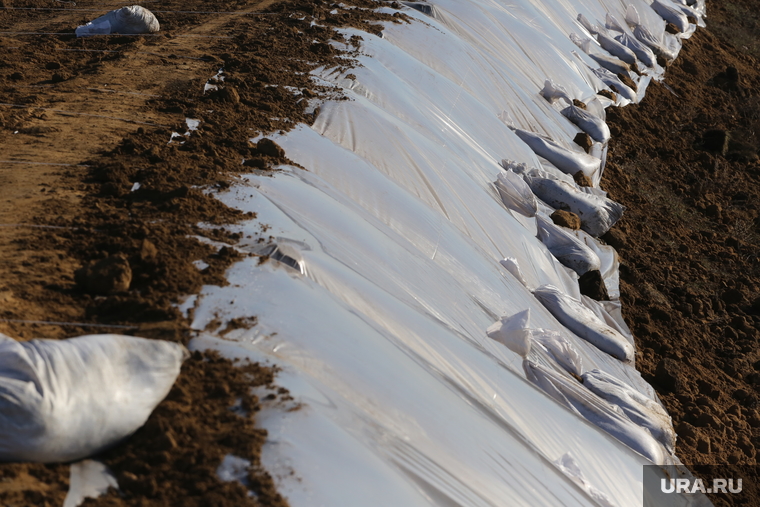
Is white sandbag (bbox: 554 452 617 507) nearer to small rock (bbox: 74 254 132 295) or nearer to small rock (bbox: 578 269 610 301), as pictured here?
small rock (bbox: 74 254 132 295)

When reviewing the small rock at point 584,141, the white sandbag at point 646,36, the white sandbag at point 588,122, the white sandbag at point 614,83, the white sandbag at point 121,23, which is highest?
the white sandbag at point 646,36

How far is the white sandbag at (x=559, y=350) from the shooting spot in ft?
13.4

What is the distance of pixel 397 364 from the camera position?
2.74 metres

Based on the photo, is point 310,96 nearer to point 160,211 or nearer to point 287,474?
point 160,211

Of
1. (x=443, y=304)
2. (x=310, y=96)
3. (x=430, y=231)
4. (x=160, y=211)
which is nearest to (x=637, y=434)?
(x=443, y=304)

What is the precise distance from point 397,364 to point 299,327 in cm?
48

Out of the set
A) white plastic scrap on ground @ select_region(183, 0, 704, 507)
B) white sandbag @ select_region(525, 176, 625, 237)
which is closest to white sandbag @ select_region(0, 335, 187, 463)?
white plastic scrap on ground @ select_region(183, 0, 704, 507)

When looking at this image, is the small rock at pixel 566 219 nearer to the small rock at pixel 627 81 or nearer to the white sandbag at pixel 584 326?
the white sandbag at pixel 584 326

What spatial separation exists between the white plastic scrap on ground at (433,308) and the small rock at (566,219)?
112 millimetres

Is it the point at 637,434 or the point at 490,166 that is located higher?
the point at 490,166

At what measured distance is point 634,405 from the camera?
409 centimetres

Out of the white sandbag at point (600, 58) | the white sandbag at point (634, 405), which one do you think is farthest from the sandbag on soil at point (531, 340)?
the white sandbag at point (600, 58)

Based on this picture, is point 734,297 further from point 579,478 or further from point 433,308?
point 433,308

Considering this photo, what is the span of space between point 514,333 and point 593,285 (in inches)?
78.1
